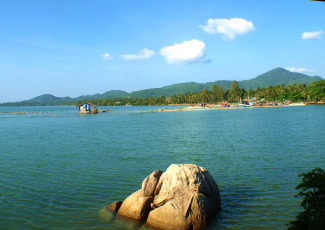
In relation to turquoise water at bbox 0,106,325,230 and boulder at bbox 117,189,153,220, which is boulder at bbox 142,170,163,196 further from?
turquoise water at bbox 0,106,325,230

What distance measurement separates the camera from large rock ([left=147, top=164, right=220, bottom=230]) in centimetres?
1073

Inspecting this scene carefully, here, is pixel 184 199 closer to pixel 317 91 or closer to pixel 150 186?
pixel 150 186

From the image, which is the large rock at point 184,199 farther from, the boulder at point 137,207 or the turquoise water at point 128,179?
the turquoise water at point 128,179

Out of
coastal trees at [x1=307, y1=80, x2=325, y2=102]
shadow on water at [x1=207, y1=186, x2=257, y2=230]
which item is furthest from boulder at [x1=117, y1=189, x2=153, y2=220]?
coastal trees at [x1=307, y1=80, x2=325, y2=102]

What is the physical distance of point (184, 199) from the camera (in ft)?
36.3

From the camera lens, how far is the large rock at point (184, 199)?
1073 cm

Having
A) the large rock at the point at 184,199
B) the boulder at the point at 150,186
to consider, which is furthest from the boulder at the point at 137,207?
the large rock at the point at 184,199

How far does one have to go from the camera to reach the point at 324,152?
2330 centimetres

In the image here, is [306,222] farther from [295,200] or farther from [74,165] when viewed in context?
[74,165]

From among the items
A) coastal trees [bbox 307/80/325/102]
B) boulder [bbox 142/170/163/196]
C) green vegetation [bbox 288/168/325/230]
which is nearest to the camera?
green vegetation [bbox 288/168/325/230]

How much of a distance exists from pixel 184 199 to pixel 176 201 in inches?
14.6

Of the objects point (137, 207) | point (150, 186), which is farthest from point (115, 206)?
point (150, 186)

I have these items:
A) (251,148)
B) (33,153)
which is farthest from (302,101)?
(33,153)

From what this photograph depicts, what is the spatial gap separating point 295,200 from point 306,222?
619cm
